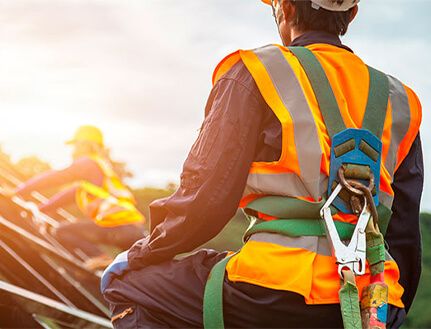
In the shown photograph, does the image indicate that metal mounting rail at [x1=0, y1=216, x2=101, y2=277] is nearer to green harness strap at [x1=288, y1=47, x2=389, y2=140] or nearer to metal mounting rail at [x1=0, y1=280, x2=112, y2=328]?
metal mounting rail at [x1=0, y1=280, x2=112, y2=328]

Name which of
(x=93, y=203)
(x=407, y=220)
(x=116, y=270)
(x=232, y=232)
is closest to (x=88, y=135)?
(x=93, y=203)

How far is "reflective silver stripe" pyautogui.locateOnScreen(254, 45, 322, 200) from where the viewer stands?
54.9 inches

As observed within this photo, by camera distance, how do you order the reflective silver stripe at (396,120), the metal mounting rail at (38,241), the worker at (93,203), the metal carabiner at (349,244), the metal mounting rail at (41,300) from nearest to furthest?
1. the metal carabiner at (349,244)
2. the reflective silver stripe at (396,120)
3. the metal mounting rail at (41,300)
4. the metal mounting rail at (38,241)
5. the worker at (93,203)

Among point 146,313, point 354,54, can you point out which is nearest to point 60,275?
point 146,313

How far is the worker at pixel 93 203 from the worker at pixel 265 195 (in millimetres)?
4393

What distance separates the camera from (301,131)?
55.0 inches

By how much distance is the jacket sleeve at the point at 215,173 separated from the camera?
4.72 feet

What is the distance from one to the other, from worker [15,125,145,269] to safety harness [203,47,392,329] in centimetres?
453

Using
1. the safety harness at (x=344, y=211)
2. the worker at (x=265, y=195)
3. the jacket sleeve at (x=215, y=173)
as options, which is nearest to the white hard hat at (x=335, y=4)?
the worker at (x=265, y=195)

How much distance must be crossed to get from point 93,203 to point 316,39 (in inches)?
186

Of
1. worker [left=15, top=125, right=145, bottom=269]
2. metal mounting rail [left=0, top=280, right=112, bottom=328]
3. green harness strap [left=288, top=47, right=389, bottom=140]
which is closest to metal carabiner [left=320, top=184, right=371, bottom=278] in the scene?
green harness strap [left=288, top=47, right=389, bottom=140]

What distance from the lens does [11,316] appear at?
122 inches

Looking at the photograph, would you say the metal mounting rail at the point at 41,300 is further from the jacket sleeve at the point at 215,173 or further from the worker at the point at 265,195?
the jacket sleeve at the point at 215,173

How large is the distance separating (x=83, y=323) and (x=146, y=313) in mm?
2155
